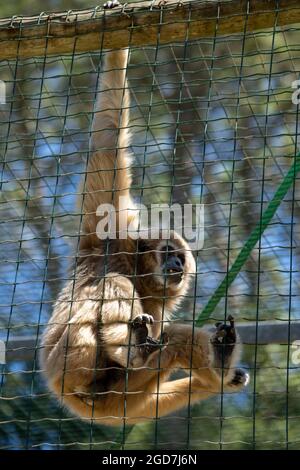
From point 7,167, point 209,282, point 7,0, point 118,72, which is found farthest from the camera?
point 7,0

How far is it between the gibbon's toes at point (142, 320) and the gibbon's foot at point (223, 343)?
488 millimetres

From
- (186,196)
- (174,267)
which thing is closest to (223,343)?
(174,267)

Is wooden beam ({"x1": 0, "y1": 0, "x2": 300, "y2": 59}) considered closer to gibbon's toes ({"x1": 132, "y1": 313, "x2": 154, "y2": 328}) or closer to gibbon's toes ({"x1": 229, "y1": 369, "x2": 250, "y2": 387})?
gibbon's toes ({"x1": 132, "y1": 313, "x2": 154, "y2": 328})

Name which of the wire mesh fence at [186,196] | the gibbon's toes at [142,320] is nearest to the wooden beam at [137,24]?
the wire mesh fence at [186,196]

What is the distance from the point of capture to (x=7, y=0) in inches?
370

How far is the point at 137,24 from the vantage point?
614cm

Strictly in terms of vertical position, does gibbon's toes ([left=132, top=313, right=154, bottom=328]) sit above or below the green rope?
below

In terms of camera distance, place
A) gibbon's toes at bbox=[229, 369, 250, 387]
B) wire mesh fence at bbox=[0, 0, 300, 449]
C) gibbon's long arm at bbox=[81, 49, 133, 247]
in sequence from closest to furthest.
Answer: gibbon's toes at bbox=[229, 369, 250, 387]
gibbon's long arm at bbox=[81, 49, 133, 247]
wire mesh fence at bbox=[0, 0, 300, 449]

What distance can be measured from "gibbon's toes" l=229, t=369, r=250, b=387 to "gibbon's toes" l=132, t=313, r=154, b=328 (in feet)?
3.02

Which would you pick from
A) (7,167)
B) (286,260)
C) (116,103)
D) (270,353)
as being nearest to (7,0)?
(7,167)

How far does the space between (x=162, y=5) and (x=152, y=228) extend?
1.80 metres

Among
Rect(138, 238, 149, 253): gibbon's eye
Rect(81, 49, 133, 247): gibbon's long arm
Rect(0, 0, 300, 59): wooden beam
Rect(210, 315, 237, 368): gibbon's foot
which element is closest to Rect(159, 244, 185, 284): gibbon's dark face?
Rect(138, 238, 149, 253): gibbon's eye

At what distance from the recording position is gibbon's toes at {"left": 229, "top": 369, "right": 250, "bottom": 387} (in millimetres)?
6352
